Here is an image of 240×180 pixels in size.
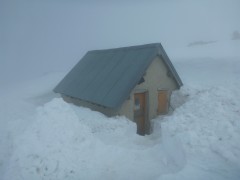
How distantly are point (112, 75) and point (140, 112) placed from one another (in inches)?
107

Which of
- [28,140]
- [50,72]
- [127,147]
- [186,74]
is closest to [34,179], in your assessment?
[28,140]

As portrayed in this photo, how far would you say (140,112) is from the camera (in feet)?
49.0

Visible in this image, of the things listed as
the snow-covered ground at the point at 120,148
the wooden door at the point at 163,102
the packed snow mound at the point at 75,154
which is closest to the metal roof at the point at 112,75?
the wooden door at the point at 163,102

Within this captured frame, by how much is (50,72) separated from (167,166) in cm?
4705

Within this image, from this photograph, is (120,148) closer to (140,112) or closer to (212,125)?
(212,125)

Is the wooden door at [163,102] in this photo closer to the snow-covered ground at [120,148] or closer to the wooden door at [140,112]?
the wooden door at [140,112]

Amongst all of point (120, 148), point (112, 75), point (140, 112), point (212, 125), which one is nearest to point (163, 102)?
point (140, 112)

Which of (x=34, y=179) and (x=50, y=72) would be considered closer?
(x=34, y=179)

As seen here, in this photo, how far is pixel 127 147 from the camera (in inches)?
390

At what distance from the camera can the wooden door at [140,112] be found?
1461 cm

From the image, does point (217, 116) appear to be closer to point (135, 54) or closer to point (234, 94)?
point (234, 94)

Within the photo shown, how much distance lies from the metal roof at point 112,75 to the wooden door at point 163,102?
1.29 m

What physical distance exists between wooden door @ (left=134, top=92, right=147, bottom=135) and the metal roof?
1344 millimetres

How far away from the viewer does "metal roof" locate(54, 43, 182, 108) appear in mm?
13617
